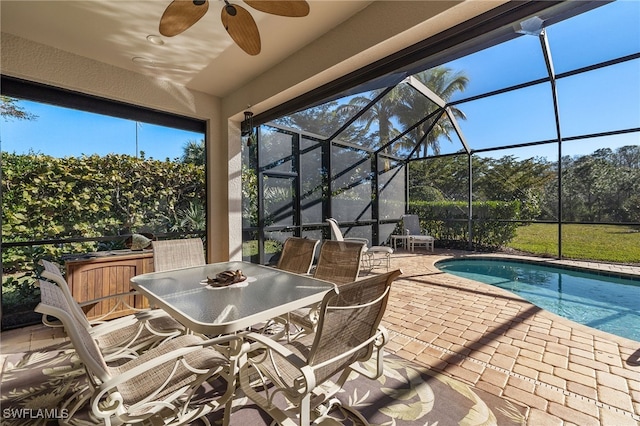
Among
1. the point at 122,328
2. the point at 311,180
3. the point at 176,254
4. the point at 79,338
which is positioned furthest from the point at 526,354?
the point at 311,180

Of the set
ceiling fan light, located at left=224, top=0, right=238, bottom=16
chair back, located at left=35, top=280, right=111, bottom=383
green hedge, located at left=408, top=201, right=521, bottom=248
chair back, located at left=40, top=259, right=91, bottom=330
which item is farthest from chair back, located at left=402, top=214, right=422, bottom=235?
chair back, located at left=35, top=280, right=111, bottom=383

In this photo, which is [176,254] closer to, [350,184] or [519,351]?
[519,351]

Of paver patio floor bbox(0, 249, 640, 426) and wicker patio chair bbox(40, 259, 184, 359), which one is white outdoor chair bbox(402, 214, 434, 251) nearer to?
paver patio floor bbox(0, 249, 640, 426)

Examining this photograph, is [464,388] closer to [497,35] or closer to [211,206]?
[497,35]

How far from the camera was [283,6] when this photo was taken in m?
1.93

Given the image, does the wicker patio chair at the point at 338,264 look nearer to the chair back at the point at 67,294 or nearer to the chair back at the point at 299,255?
the chair back at the point at 299,255

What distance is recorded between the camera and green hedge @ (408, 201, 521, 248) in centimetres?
812

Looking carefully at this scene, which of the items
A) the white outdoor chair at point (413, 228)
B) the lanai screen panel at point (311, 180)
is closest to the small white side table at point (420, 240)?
Result: the white outdoor chair at point (413, 228)

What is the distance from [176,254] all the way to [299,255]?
140cm

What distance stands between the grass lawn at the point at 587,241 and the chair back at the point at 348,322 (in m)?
7.76

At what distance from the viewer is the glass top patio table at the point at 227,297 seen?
4.95 ft

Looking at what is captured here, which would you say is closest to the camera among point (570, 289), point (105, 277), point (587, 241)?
point (105, 277)

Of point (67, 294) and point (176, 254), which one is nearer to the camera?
point (67, 294)

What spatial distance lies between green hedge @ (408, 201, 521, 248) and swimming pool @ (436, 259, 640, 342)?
132 cm
